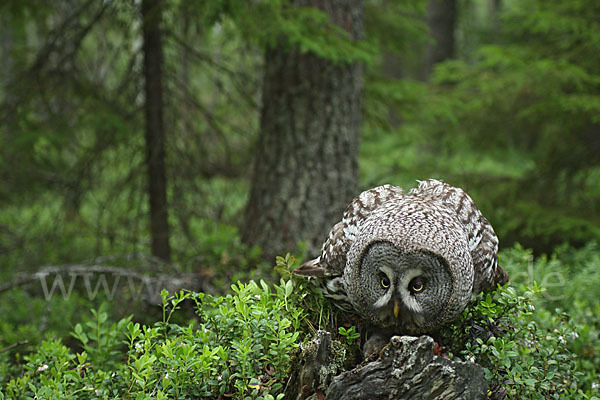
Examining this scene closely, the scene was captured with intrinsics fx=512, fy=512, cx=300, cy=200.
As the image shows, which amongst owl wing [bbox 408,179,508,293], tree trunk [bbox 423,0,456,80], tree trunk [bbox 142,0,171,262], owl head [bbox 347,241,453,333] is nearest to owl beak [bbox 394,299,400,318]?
owl head [bbox 347,241,453,333]

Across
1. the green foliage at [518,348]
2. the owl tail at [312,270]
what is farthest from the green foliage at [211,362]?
the green foliage at [518,348]

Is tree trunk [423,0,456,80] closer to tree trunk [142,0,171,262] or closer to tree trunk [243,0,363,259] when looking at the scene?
tree trunk [243,0,363,259]

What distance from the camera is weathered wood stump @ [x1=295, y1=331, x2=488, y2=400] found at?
2406mm

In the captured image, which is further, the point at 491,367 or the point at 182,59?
the point at 182,59

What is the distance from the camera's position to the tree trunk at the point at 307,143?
225 inches

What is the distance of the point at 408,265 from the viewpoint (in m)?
2.49

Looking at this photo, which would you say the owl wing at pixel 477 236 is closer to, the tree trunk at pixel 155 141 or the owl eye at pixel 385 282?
the owl eye at pixel 385 282

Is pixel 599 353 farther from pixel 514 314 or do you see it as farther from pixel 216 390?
pixel 216 390

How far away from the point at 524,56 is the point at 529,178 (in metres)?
1.89

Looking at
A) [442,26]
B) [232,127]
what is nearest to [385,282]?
[232,127]

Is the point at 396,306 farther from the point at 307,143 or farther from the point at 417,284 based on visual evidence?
the point at 307,143

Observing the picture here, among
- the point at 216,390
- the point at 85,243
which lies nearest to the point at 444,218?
the point at 216,390

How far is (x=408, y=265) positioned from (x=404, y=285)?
11cm

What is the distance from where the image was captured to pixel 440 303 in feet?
8.38
